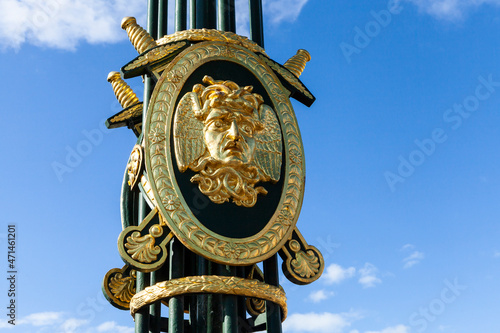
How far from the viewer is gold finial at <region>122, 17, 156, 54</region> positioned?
24.2 feet

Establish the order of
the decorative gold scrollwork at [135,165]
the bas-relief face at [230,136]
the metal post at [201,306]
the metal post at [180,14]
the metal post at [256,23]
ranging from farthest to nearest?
the metal post at [256,23] < the metal post at [180,14] < the bas-relief face at [230,136] < the decorative gold scrollwork at [135,165] < the metal post at [201,306]

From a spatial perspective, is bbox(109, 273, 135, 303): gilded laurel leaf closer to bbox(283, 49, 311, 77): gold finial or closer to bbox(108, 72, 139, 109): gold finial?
bbox(108, 72, 139, 109): gold finial

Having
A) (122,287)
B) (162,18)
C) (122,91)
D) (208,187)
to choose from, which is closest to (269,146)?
(208,187)

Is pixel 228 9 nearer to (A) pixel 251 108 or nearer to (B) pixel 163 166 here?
(A) pixel 251 108

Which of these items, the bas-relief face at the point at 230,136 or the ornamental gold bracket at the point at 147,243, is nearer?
the ornamental gold bracket at the point at 147,243

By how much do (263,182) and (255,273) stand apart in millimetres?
958

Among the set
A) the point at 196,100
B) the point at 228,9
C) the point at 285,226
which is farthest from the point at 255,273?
the point at 228,9

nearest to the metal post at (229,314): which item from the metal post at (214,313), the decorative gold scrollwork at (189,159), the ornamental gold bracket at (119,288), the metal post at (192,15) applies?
the metal post at (214,313)

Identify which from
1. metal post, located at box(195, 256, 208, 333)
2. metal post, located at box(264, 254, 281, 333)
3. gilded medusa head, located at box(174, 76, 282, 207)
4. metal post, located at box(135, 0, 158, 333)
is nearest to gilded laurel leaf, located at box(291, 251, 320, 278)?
metal post, located at box(264, 254, 281, 333)

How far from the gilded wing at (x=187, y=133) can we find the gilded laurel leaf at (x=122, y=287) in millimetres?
1139

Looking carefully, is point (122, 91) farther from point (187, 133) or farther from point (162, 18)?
point (187, 133)

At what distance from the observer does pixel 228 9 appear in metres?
7.85

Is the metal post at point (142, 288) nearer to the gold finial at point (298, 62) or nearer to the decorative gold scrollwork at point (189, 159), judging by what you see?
the decorative gold scrollwork at point (189, 159)

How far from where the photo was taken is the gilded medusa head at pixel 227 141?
6.72 m
